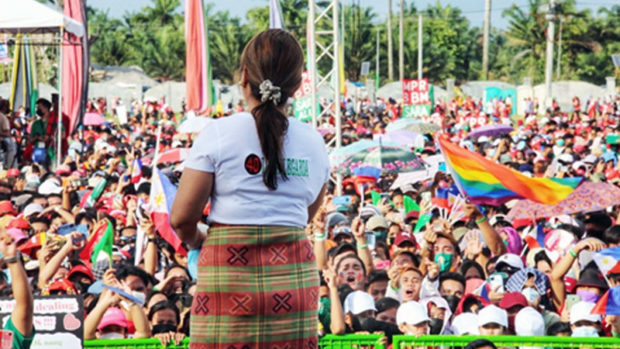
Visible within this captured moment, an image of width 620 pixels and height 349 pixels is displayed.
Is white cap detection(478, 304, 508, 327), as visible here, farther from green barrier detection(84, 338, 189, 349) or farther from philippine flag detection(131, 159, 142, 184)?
philippine flag detection(131, 159, 142, 184)

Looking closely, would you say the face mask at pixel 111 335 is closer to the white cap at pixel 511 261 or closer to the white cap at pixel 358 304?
the white cap at pixel 358 304

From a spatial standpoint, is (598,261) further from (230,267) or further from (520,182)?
(230,267)

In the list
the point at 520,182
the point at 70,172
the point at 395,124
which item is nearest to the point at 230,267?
the point at 520,182

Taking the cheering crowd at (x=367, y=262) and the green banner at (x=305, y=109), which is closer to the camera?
the cheering crowd at (x=367, y=262)

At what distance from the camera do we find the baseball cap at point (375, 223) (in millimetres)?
10898

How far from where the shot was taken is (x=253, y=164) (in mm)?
2871

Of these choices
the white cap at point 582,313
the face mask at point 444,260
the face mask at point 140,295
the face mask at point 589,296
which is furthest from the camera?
the face mask at point 444,260

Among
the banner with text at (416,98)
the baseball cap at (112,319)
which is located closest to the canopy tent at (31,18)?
the baseball cap at (112,319)

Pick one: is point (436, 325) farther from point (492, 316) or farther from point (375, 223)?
point (375, 223)

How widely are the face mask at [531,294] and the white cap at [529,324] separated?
0.56 meters

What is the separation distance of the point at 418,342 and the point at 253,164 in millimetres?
2172

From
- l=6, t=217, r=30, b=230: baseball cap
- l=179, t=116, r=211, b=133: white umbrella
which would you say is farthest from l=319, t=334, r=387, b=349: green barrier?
l=179, t=116, r=211, b=133: white umbrella

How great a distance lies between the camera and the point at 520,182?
8797 millimetres

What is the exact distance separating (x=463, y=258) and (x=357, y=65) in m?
70.8
